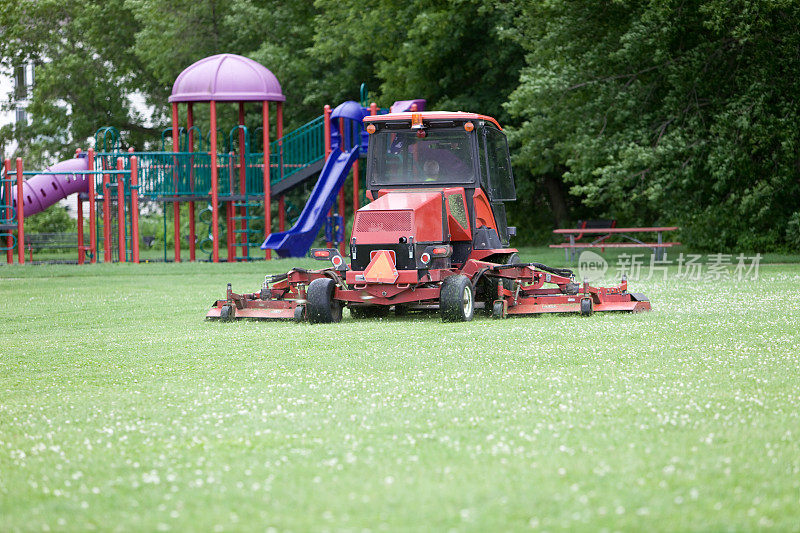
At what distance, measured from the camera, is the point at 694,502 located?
5.48 meters

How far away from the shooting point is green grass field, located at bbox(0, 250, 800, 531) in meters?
5.46

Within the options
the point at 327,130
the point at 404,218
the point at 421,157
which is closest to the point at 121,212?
the point at 327,130

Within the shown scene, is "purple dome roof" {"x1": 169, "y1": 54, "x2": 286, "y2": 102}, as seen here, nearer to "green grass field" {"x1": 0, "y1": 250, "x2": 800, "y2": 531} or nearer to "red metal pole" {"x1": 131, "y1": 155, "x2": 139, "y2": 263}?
"red metal pole" {"x1": 131, "y1": 155, "x2": 139, "y2": 263}

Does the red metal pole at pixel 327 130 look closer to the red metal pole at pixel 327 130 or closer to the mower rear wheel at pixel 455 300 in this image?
the red metal pole at pixel 327 130

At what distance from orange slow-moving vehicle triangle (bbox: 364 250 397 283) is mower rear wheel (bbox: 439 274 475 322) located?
70 cm

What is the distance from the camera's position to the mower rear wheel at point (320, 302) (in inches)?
584

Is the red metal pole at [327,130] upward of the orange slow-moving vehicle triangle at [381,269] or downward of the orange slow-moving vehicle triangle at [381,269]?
upward

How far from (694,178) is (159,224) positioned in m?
33.1

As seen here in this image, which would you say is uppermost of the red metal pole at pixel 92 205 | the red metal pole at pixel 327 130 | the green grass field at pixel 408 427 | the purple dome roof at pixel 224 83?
the purple dome roof at pixel 224 83

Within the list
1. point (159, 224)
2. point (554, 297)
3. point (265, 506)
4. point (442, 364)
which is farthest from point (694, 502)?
point (159, 224)

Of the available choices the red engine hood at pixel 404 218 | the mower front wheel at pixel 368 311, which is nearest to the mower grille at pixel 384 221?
the red engine hood at pixel 404 218

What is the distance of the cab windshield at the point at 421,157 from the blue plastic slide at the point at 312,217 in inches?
532

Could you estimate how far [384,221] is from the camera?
15.0 meters

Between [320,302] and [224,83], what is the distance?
19.8 m
